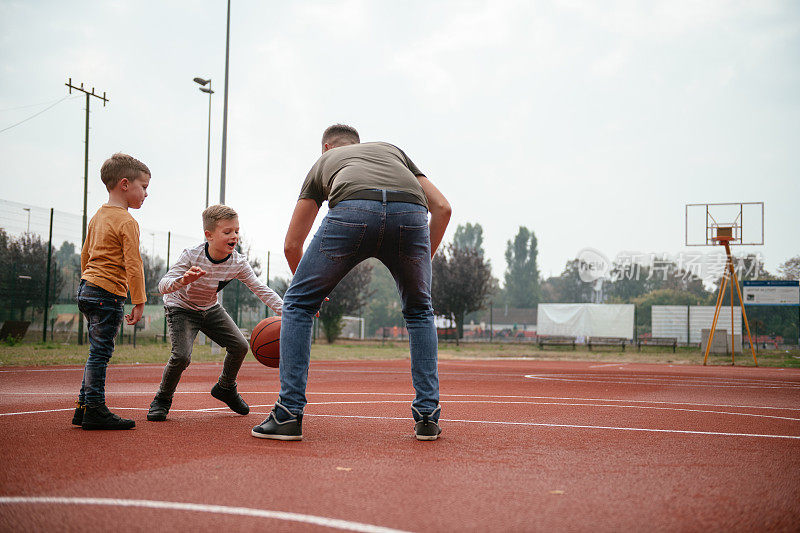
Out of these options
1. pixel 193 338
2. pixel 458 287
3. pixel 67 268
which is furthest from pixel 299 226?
pixel 458 287

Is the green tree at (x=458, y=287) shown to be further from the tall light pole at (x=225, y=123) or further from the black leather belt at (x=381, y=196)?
the black leather belt at (x=381, y=196)

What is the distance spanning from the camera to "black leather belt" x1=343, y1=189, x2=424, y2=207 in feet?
11.3

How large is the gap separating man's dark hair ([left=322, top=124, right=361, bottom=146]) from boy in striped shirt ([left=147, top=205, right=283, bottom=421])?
3.06ft

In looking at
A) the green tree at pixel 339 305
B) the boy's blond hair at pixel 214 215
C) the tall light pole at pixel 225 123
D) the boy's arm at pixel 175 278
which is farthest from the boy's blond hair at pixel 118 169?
the green tree at pixel 339 305

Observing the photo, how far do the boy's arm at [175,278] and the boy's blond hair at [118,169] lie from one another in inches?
25.4

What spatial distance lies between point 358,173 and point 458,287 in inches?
1218

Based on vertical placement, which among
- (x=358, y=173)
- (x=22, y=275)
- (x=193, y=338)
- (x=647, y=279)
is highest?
(x=647, y=279)

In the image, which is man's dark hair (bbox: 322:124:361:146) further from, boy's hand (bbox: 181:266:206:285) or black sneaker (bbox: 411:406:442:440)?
black sneaker (bbox: 411:406:442:440)

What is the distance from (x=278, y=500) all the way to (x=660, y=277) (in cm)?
9553

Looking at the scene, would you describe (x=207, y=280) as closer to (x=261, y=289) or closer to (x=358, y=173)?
(x=261, y=289)

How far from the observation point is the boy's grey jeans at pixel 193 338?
4.43 metres

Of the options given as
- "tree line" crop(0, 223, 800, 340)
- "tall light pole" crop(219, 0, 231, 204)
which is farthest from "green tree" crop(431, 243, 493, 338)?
"tall light pole" crop(219, 0, 231, 204)

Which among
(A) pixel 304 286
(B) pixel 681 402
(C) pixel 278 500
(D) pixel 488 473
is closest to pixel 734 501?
(D) pixel 488 473

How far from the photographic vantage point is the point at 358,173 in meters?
3.53
